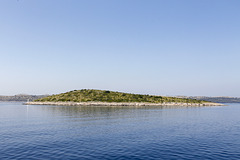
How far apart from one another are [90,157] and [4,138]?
22690 millimetres

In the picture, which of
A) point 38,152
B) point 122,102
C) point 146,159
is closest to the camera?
point 146,159

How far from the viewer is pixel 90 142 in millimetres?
36938

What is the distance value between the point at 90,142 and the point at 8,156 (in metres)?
13.9

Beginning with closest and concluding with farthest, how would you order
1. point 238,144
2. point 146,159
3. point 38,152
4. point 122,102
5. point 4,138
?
point 146,159 < point 38,152 < point 238,144 < point 4,138 < point 122,102

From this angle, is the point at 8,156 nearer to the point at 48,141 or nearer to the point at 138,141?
the point at 48,141

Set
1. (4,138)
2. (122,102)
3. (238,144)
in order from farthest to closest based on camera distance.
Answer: (122,102)
(4,138)
(238,144)

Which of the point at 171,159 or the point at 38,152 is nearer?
the point at 171,159

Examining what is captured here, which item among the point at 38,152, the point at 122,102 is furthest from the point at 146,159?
the point at 122,102

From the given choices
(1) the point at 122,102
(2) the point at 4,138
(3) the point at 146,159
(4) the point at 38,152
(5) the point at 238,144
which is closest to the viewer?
(3) the point at 146,159

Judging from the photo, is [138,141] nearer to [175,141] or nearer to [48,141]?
[175,141]

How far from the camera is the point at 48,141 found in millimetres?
37094

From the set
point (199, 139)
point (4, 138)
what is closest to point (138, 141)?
point (199, 139)

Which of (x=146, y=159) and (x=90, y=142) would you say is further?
(x=90, y=142)

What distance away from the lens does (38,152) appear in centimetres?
3011
